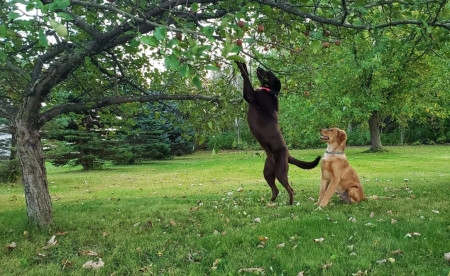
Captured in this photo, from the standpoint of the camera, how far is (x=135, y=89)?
773 cm

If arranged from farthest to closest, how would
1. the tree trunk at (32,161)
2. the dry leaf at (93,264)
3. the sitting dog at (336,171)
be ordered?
the sitting dog at (336,171) → the tree trunk at (32,161) → the dry leaf at (93,264)

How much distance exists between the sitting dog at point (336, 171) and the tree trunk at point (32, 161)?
504 centimetres

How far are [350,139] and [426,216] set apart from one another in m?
32.1

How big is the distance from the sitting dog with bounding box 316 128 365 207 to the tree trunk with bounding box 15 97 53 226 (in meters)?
5.04

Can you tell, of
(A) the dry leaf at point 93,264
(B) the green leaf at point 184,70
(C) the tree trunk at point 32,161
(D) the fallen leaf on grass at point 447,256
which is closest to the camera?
(B) the green leaf at point 184,70

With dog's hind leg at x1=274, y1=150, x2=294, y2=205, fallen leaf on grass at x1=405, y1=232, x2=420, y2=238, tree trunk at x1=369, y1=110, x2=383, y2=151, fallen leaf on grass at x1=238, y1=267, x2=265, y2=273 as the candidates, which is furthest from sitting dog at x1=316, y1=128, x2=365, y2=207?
tree trunk at x1=369, y1=110, x2=383, y2=151

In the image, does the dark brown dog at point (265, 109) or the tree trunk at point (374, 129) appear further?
the tree trunk at point (374, 129)

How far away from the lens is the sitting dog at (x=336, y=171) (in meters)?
6.26

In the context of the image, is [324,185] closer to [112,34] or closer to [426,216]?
[426,216]

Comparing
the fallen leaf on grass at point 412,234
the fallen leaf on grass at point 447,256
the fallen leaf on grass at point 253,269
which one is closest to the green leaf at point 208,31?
the fallen leaf on grass at point 253,269

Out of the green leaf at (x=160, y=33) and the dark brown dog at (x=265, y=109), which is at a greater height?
the green leaf at (x=160, y=33)

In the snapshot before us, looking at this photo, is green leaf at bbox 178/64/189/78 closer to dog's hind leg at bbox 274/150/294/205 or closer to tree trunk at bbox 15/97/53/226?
dog's hind leg at bbox 274/150/294/205

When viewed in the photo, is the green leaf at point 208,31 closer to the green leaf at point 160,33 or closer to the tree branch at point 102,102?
the green leaf at point 160,33

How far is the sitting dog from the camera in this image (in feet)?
20.5
